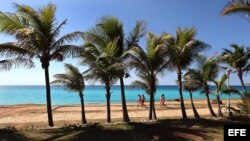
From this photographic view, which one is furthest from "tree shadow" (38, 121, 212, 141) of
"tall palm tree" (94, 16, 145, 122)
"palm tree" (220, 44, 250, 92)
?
"palm tree" (220, 44, 250, 92)

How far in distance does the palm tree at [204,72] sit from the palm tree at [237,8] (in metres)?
8.77

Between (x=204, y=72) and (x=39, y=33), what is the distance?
11.2 meters

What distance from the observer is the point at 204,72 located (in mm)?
22547

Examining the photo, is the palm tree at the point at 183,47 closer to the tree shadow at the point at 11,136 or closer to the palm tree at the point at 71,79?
the palm tree at the point at 71,79

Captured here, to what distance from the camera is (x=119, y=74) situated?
19141 mm

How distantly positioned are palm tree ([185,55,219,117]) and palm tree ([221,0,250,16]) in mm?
8771

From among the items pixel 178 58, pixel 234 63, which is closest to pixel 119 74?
pixel 178 58

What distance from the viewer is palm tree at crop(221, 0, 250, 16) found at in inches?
540

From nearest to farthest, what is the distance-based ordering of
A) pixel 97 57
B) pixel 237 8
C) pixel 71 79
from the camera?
1. pixel 237 8
2. pixel 97 57
3. pixel 71 79

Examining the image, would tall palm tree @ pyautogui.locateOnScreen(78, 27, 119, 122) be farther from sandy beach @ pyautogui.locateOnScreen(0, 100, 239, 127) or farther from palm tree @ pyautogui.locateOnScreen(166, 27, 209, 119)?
sandy beach @ pyautogui.locateOnScreen(0, 100, 239, 127)

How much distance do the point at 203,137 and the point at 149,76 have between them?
241 inches

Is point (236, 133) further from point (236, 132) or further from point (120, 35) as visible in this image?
point (120, 35)

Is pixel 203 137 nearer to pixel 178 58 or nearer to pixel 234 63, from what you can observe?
pixel 178 58

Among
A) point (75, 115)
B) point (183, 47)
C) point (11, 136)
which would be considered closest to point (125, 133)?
point (11, 136)
